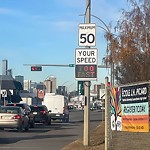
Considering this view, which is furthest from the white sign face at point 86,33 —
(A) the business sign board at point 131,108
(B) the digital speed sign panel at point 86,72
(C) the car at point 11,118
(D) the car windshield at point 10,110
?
(D) the car windshield at point 10,110

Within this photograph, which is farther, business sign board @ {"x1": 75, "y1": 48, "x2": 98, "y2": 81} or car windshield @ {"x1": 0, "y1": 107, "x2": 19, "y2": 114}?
car windshield @ {"x1": 0, "y1": 107, "x2": 19, "y2": 114}

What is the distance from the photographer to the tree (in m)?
23.0

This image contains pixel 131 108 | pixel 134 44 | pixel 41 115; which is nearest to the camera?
pixel 131 108

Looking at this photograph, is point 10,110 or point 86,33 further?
point 10,110

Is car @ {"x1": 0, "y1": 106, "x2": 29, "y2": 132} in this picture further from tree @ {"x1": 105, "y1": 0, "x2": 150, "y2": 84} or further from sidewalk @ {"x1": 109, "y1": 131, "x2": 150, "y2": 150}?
sidewalk @ {"x1": 109, "y1": 131, "x2": 150, "y2": 150}

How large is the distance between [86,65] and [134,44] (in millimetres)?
8464

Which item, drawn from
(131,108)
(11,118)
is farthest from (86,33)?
(11,118)

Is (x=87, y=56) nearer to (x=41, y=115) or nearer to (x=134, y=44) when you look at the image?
(x=134, y=44)

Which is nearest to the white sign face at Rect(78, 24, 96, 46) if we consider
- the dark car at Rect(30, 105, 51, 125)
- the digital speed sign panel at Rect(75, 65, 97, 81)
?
the digital speed sign panel at Rect(75, 65, 97, 81)

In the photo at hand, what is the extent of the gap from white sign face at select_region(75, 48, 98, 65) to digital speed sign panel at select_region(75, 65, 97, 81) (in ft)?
0.44

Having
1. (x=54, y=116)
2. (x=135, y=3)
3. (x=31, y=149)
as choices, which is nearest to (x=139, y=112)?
(x=31, y=149)

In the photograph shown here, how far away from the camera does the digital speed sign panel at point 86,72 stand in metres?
15.7

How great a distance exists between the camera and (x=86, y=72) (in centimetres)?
1588

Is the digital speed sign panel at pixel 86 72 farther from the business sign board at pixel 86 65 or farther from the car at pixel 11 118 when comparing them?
the car at pixel 11 118
